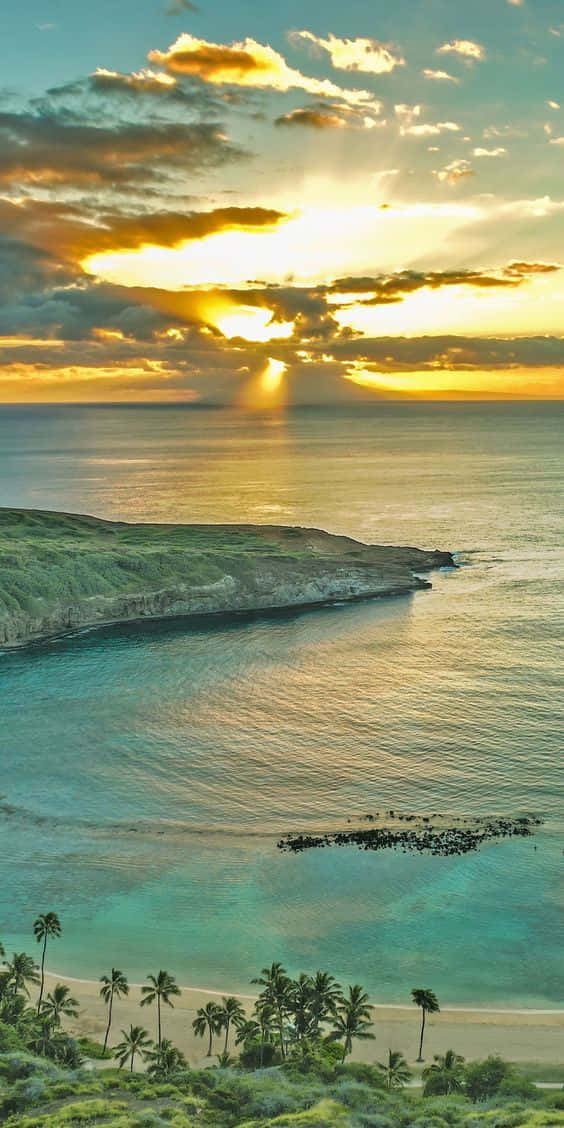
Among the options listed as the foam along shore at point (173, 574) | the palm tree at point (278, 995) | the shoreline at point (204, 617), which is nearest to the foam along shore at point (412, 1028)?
the palm tree at point (278, 995)

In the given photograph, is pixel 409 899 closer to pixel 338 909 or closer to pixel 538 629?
pixel 338 909

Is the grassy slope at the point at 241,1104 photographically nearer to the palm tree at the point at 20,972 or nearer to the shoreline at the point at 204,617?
the palm tree at the point at 20,972

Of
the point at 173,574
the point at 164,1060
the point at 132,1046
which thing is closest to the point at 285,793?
the point at 132,1046

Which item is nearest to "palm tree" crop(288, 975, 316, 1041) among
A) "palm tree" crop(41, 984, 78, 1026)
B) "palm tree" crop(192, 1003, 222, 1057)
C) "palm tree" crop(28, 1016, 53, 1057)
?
"palm tree" crop(192, 1003, 222, 1057)

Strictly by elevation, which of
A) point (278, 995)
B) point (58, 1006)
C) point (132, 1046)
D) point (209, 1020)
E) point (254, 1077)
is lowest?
point (132, 1046)

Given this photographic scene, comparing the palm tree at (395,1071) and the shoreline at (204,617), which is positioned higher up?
the shoreline at (204,617)

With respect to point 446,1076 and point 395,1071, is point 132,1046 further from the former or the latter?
point 446,1076

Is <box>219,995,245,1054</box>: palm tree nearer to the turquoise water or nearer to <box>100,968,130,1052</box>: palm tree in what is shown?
<box>100,968,130,1052</box>: palm tree

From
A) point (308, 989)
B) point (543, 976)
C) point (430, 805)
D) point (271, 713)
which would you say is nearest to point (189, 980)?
point (308, 989)
